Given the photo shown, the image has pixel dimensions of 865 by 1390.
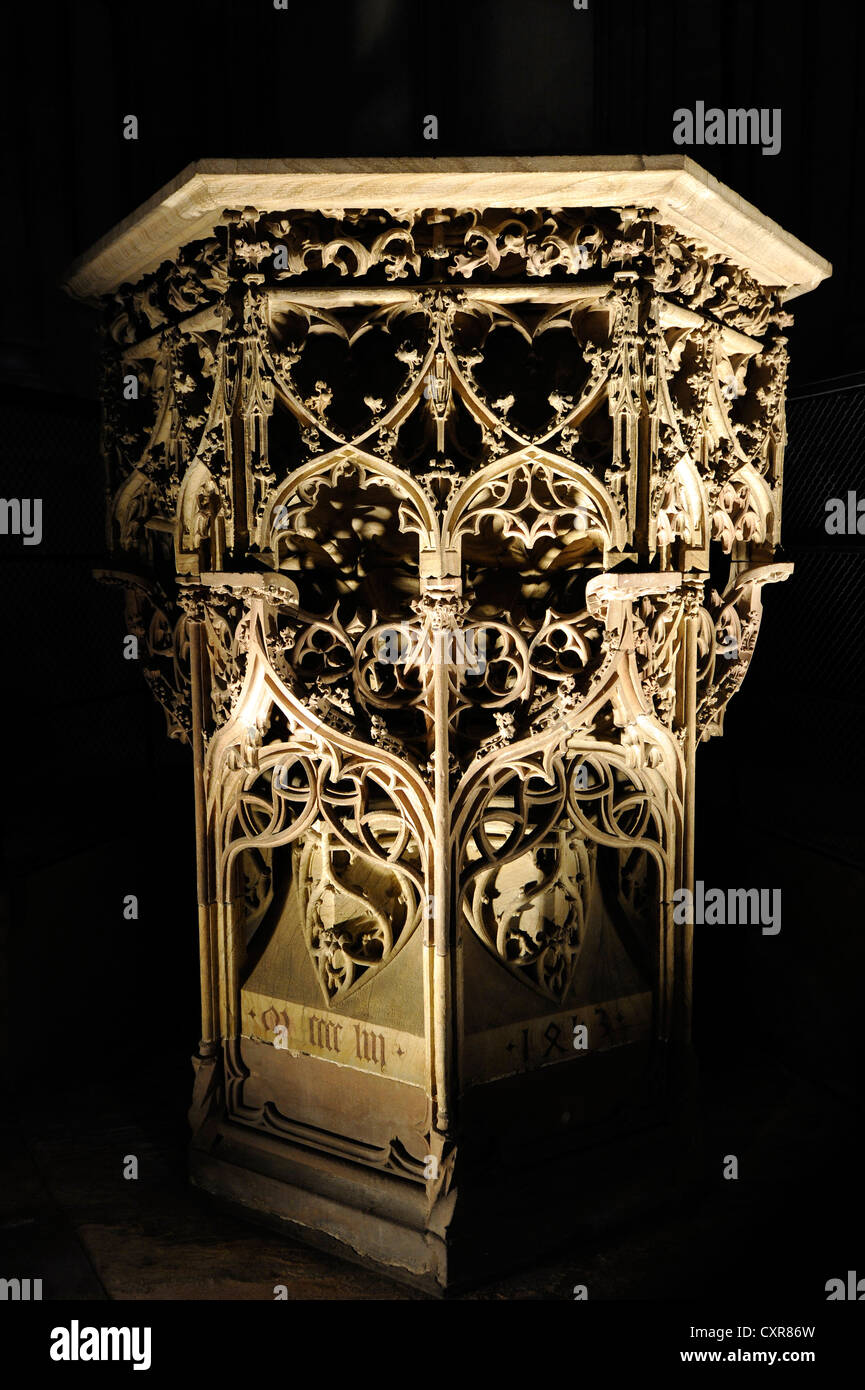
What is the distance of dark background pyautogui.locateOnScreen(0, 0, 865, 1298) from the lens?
4586mm

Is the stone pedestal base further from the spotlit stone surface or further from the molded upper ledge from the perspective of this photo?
the molded upper ledge

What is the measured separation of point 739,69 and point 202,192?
429 centimetres

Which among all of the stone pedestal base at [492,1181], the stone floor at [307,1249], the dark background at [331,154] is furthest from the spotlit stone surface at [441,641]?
the dark background at [331,154]

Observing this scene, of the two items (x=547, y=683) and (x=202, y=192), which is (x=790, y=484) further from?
(x=202, y=192)

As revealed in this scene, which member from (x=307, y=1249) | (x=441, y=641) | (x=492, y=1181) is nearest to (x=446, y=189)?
(x=441, y=641)

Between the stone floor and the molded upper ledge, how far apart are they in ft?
10.1

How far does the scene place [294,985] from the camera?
3369 mm

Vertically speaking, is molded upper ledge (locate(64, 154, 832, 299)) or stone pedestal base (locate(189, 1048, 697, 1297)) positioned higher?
molded upper ledge (locate(64, 154, 832, 299))

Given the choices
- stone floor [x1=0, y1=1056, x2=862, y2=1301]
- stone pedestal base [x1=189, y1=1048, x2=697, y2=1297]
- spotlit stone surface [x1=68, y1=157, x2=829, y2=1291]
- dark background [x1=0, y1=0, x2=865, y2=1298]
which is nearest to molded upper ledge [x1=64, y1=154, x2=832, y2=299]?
spotlit stone surface [x1=68, y1=157, x2=829, y2=1291]

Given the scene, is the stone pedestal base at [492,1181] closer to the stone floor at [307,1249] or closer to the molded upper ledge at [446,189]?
the stone floor at [307,1249]

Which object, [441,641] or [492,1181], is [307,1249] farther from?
[441,641]

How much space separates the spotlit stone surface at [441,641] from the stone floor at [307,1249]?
0.41 ft

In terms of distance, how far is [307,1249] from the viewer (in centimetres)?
321

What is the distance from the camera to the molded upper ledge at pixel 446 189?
8.75ft
